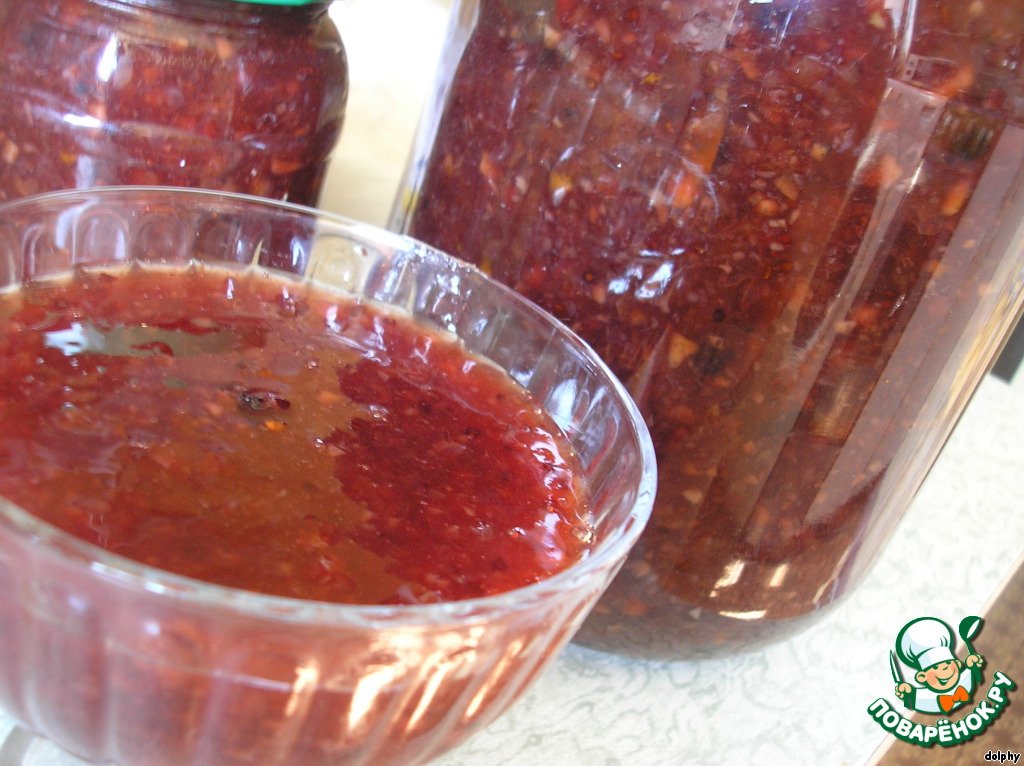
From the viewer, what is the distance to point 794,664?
2.40 ft

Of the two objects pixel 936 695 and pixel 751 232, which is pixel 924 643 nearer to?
pixel 936 695

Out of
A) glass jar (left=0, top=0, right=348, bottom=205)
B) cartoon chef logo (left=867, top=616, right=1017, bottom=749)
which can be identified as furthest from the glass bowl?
cartoon chef logo (left=867, top=616, right=1017, bottom=749)

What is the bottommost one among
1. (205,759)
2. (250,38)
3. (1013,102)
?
(205,759)

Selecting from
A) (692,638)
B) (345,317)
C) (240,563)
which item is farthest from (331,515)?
(692,638)

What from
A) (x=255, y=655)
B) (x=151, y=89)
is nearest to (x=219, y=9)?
(x=151, y=89)

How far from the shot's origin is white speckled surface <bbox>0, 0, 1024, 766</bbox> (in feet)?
2.02

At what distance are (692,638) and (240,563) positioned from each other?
1.09 ft

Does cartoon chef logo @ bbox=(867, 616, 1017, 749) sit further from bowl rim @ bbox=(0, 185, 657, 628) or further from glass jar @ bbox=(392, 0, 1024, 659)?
bowl rim @ bbox=(0, 185, 657, 628)

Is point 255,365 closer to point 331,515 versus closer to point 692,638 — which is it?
point 331,515

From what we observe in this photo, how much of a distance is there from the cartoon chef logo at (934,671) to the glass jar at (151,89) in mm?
566

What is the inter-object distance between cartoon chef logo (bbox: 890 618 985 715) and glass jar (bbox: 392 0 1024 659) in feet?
0.54

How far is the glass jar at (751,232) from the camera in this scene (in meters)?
0.47

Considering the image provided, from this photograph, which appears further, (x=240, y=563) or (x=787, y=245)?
(x=787, y=245)

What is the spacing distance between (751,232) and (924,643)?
42 centimetres
